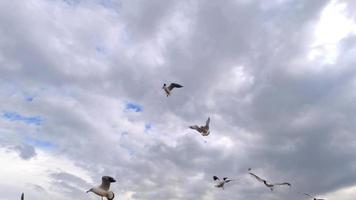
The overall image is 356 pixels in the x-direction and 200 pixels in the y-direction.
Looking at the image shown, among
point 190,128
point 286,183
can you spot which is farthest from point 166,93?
point 286,183

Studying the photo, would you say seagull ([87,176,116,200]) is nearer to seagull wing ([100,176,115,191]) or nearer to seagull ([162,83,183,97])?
seagull wing ([100,176,115,191])

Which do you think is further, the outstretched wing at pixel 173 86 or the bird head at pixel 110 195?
the outstretched wing at pixel 173 86

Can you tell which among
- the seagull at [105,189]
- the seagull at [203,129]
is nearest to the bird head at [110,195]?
the seagull at [105,189]

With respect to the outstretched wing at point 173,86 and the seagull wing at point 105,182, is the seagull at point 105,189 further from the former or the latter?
the outstretched wing at point 173,86

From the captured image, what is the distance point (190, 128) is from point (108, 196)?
1071 inches

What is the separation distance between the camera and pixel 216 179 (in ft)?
302

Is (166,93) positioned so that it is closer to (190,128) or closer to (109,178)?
(190,128)

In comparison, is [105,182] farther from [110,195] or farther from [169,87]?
[169,87]

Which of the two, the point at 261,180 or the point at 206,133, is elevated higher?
the point at 206,133

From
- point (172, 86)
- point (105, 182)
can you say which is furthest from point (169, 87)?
point (105, 182)

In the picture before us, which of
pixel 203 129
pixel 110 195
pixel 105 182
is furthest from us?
pixel 203 129

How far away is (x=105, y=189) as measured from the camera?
65312 mm

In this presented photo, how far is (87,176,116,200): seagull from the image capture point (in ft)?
212

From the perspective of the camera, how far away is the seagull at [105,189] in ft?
212
